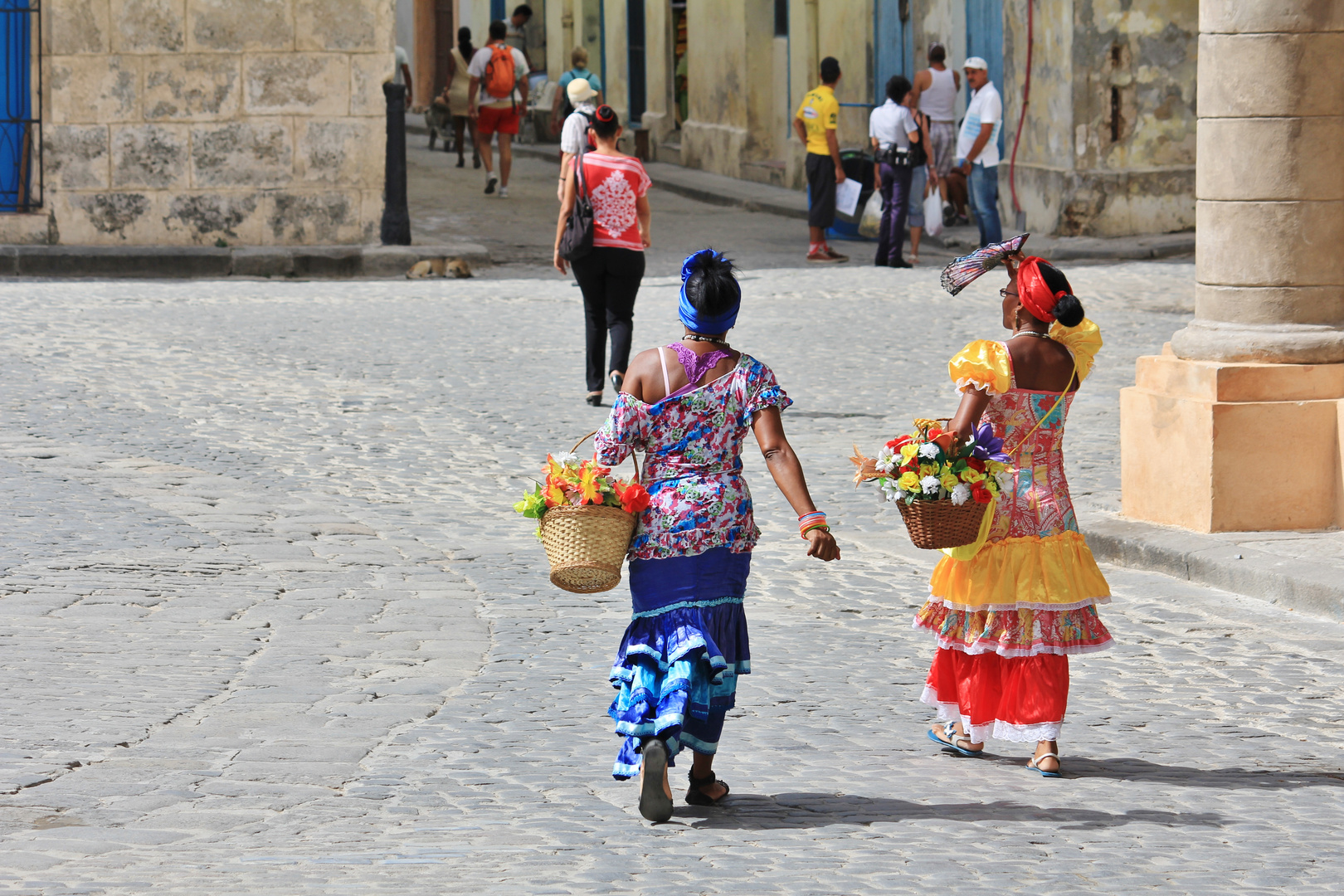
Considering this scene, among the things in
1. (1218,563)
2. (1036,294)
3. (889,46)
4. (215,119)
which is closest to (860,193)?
(889,46)

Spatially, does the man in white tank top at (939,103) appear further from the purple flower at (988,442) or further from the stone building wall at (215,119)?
the purple flower at (988,442)

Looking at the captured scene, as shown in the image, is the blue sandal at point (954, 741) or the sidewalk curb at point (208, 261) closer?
the blue sandal at point (954, 741)

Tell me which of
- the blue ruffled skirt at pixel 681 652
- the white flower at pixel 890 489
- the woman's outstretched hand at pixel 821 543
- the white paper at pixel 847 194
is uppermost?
the white paper at pixel 847 194

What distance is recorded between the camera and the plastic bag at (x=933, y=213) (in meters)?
18.3

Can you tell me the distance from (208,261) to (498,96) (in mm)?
7286

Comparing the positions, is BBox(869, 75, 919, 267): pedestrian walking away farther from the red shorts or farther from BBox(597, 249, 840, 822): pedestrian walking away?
BBox(597, 249, 840, 822): pedestrian walking away

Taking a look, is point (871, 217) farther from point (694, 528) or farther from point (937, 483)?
point (694, 528)

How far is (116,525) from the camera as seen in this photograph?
312 inches

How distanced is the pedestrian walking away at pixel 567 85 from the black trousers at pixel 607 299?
1528cm

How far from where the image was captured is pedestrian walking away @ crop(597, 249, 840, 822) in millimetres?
4629

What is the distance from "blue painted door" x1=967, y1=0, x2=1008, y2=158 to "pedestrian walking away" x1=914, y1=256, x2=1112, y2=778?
48.5 ft

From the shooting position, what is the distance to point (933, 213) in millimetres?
18391

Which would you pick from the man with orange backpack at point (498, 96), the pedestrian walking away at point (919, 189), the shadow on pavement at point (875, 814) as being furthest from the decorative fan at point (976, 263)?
the man with orange backpack at point (498, 96)

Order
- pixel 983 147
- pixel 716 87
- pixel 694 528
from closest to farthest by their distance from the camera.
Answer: pixel 694 528 → pixel 983 147 → pixel 716 87
